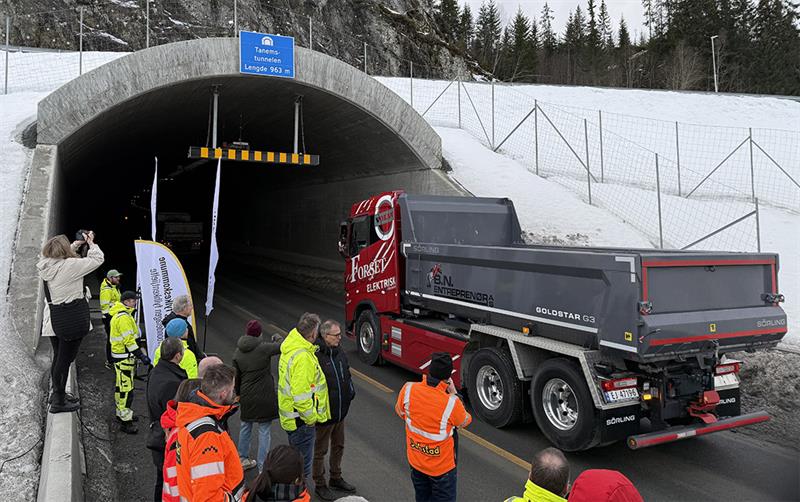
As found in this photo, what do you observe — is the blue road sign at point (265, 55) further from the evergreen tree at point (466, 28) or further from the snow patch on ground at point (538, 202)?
the evergreen tree at point (466, 28)

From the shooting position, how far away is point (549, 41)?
272ft

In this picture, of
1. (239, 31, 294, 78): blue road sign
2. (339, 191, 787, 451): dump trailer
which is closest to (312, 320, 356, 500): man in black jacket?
(339, 191, 787, 451): dump trailer

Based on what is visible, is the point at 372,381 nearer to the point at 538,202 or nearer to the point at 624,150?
the point at 538,202

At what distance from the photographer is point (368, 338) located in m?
10.6

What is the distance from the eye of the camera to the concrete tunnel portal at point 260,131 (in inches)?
532

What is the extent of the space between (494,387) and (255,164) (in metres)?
22.1

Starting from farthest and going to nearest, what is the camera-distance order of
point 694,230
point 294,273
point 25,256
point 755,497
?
1. point 294,273
2. point 694,230
3. point 25,256
4. point 755,497

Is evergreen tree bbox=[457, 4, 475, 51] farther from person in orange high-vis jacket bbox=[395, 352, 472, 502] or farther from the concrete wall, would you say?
person in orange high-vis jacket bbox=[395, 352, 472, 502]

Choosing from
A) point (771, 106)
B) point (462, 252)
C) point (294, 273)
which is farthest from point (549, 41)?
point (462, 252)

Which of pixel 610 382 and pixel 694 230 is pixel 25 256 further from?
pixel 694 230

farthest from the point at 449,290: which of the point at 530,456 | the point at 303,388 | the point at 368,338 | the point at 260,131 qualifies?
the point at 260,131

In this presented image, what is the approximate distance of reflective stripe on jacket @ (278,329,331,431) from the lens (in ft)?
15.6

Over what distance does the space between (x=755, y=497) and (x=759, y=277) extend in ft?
8.68

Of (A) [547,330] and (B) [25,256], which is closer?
(A) [547,330]
